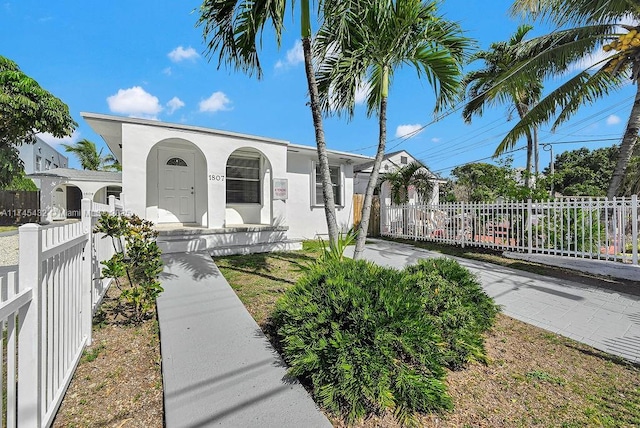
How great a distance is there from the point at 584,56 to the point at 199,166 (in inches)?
440

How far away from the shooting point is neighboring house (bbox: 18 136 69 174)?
25578 millimetres

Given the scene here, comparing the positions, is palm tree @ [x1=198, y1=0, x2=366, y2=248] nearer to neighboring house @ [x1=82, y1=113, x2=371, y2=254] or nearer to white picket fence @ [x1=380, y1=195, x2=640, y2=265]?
neighboring house @ [x1=82, y1=113, x2=371, y2=254]

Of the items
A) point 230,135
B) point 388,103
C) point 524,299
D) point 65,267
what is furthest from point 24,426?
point 230,135

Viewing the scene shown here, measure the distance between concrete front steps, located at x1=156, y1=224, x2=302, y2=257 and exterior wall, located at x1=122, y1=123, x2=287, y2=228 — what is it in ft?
1.13

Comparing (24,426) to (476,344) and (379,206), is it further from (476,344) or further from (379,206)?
(379,206)

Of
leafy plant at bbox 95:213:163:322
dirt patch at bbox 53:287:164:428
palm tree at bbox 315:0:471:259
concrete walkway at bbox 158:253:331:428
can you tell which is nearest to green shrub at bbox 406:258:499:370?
concrete walkway at bbox 158:253:331:428

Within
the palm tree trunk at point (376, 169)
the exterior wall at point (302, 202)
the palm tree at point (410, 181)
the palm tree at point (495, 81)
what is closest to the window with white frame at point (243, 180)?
the exterior wall at point (302, 202)

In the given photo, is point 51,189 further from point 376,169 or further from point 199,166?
point 376,169

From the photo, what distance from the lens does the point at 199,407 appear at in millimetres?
1993

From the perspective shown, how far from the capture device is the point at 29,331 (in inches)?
63.1

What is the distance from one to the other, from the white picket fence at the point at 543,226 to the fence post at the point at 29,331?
8.76 metres

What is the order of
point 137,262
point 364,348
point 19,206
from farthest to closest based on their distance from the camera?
point 19,206, point 137,262, point 364,348

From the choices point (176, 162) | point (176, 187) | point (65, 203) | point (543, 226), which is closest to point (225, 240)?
point (176, 187)

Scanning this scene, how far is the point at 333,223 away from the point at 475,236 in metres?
6.64
